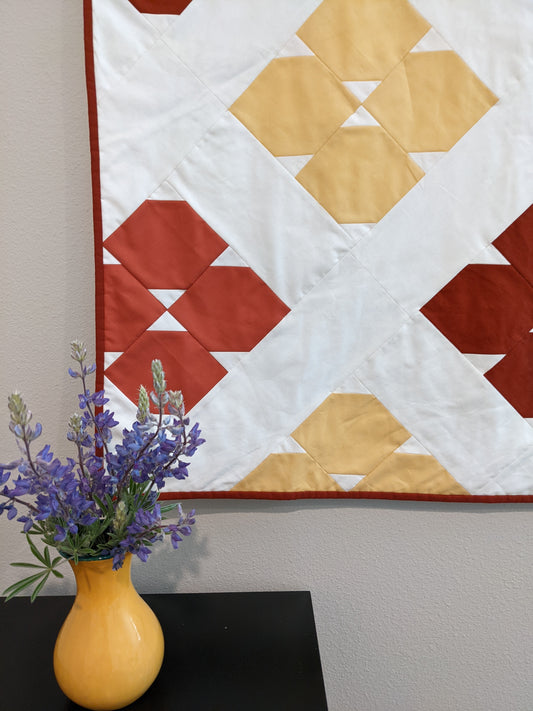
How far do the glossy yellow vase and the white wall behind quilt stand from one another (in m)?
0.26

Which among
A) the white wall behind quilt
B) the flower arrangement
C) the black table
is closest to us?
the flower arrangement

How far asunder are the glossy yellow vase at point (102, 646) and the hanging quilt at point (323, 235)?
23cm

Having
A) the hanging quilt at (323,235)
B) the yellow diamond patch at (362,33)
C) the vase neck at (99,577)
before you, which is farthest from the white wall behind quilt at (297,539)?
the yellow diamond patch at (362,33)

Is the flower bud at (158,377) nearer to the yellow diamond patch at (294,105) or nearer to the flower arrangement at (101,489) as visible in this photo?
the flower arrangement at (101,489)

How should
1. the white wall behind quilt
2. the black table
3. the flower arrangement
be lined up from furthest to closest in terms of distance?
the white wall behind quilt < the black table < the flower arrangement

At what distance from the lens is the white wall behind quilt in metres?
0.86

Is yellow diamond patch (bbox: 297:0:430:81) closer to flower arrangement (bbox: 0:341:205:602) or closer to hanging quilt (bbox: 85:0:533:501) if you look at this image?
hanging quilt (bbox: 85:0:533:501)

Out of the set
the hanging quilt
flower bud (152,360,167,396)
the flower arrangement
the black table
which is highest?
the hanging quilt

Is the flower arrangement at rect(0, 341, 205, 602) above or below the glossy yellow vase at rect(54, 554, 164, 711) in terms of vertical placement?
above

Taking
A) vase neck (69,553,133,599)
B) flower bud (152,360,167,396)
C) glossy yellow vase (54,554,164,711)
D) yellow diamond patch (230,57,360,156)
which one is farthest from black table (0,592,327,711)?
yellow diamond patch (230,57,360,156)

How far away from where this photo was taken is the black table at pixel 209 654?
29.0 inches

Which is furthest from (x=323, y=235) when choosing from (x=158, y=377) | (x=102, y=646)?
(x=102, y=646)

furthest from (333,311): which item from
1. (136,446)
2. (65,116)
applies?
(65,116)

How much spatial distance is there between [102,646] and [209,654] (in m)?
0.19
